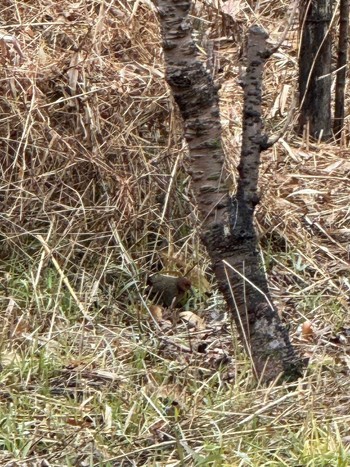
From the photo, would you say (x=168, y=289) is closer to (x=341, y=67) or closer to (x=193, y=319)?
(x=193, y=319)

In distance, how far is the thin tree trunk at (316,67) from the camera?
17.5 ft

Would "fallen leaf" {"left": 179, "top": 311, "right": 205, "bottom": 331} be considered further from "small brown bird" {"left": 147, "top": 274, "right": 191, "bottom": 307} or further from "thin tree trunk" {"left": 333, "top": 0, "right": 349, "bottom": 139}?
"thin tree trunk" {"left": 333, "top": 0, "right": 349, "bottom": 139}

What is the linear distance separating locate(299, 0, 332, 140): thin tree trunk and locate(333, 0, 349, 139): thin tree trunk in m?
0.06

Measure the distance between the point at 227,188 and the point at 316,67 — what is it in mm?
2399

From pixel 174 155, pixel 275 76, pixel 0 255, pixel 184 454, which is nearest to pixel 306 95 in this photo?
pixel 275 76

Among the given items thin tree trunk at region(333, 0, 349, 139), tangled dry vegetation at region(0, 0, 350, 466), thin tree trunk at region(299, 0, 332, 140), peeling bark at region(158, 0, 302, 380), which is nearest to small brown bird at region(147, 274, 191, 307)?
tangled dry vegetation at region(0, 0, 350, 466)

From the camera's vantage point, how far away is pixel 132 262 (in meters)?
4.28

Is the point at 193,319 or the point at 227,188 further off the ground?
the point at 227,188

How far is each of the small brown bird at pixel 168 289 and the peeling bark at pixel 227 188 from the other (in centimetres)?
87

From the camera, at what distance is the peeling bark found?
3.10 meters

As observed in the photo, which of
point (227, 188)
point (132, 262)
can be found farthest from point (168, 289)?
point (227, 188)

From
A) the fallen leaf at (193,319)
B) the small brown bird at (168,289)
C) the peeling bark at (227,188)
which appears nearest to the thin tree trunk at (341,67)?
the small brown bird at (168,289)

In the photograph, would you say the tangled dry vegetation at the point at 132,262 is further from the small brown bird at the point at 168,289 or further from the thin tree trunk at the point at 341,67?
the thin tree trunk at the point at 341,67

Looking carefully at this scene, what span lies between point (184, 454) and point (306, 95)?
3.07m
